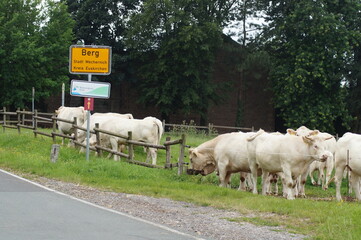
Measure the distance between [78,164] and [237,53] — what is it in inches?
1188

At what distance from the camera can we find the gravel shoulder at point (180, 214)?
9320 millimetres

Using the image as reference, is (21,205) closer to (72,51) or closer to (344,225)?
(344,225)

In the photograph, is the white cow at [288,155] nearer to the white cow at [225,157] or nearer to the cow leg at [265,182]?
the cow leg at [265,182]

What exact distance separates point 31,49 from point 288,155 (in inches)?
1200

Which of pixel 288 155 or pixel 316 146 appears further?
pixel 288 155

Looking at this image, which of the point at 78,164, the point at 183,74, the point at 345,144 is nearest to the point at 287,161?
the point at 345,144

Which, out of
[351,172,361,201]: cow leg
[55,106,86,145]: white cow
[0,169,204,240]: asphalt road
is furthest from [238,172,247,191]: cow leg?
[55,106,86,145]: white cow

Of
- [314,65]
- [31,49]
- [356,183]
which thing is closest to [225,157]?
[356,183]

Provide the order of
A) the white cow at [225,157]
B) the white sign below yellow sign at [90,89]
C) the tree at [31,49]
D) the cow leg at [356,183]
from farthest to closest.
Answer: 1. the tree at [31,49]
2. the white sign below yellow sign at [90,89]
3. the white cow at [225,157]
4. the cow leg at [356,183]

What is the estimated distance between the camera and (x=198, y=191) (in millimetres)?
14305

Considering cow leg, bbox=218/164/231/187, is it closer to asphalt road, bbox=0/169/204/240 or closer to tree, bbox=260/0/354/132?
asphalt road, bbox=0/169/204/240

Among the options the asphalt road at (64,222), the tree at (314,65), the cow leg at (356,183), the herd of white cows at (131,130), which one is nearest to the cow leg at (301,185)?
the cow leg at (356,183)

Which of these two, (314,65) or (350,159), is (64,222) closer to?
(350,159)

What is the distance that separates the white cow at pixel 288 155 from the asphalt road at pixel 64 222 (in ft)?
18.8
